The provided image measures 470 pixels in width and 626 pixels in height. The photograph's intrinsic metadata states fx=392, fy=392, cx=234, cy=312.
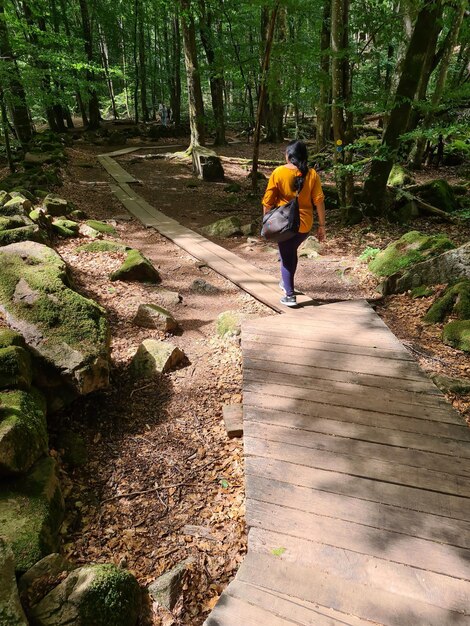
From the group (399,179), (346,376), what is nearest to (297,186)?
(346,376)

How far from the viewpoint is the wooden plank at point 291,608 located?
74.1 inches

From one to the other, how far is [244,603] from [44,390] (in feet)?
8.05

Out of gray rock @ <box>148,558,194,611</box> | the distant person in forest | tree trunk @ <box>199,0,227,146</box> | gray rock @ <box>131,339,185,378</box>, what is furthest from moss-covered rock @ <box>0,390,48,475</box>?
tree trunk @ <box>199,0,227,146</box>

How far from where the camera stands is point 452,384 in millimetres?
3900

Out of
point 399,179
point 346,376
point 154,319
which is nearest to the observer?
point 346,376

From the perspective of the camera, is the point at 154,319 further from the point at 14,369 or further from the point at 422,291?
the point at 422,291

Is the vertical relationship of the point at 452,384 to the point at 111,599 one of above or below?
below

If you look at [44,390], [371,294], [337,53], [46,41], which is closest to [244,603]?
[44,390]

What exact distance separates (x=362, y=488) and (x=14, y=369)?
2749 millimetres

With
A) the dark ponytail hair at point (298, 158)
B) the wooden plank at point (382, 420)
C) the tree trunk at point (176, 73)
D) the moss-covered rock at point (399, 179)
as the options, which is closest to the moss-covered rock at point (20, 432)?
the wooden plank at point (382, 420)

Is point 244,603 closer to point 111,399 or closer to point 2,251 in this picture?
point 111,399

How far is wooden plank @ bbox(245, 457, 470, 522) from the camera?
2404 millimetres

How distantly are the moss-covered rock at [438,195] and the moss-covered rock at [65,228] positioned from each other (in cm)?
825

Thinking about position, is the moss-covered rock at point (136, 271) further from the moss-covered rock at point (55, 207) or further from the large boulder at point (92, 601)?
the large boulder at point (92, 601)
